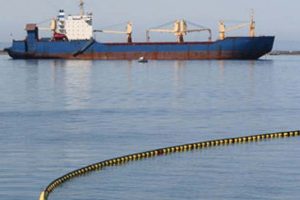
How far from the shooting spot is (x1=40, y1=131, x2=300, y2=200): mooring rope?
3880 cm

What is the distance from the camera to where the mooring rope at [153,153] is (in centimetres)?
3880

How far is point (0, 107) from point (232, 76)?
243 feet

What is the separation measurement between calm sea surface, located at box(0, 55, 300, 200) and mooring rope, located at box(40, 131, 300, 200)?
0.54m

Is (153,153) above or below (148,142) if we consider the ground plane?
above

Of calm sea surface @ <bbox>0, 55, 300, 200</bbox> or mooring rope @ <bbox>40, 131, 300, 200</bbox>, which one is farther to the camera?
mooring rope @ <bbox>40, 131, 300, 200</bbox>

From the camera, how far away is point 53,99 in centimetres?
9544

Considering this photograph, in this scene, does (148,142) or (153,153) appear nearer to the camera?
(153,153)

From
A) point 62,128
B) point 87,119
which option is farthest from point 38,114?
point 62,128

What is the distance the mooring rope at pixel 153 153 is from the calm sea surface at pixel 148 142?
537mm

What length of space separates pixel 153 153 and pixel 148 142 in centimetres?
576

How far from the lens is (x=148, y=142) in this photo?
5406 centimetres

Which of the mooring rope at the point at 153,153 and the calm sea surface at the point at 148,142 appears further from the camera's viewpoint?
the mooring rope at the point at 153,153

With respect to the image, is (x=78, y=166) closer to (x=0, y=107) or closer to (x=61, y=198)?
(x=61, y=198)

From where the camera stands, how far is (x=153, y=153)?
48.3 meters
